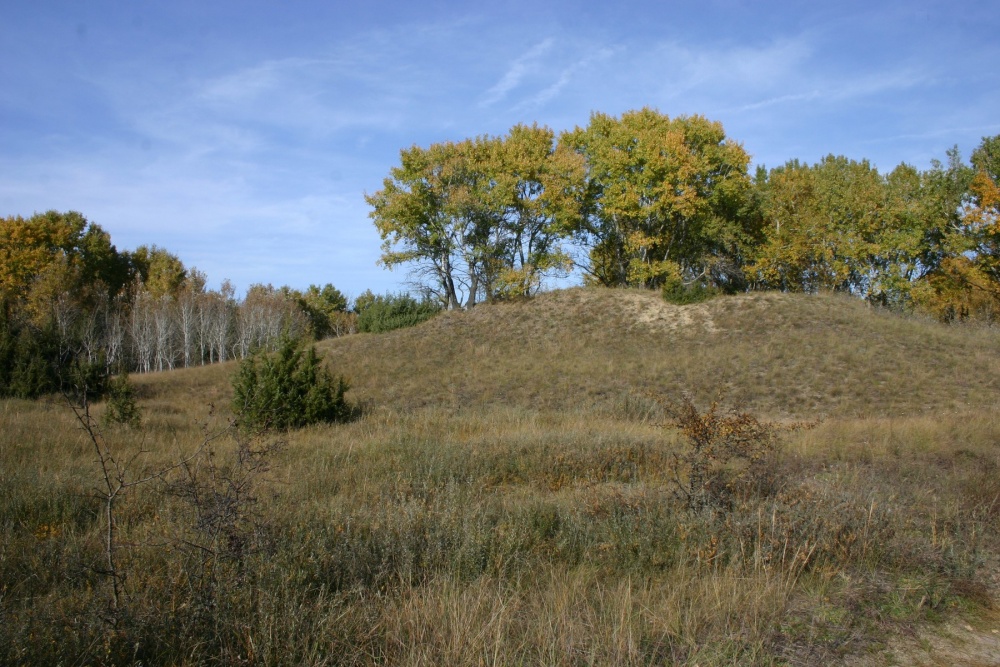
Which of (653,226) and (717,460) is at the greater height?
(653,226)

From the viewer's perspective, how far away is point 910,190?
44000 millimetres

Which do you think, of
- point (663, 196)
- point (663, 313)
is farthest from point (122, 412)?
point (663, 196)

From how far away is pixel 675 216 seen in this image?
40969 millimetres

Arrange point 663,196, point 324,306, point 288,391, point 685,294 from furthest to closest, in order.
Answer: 1. point 324,306
2. point 663,196
3. point 685,294
4. point 288,391

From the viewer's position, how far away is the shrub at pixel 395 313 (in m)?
44.1

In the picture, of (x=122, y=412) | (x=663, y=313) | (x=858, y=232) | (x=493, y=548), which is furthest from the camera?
(x=858, y=232)

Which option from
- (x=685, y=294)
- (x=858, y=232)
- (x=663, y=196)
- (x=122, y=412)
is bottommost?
(x=122, y=412)

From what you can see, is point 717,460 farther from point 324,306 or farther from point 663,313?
point 324,306

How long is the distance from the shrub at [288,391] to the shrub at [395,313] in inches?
1035

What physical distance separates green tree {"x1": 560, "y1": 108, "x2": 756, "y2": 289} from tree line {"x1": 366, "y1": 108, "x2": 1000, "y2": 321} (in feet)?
0.36

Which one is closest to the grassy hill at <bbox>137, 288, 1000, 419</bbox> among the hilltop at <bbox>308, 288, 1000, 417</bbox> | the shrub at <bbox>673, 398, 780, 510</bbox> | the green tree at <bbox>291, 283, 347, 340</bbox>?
the hilltop at <bbox>308, 288, 1000, 417</bbox>

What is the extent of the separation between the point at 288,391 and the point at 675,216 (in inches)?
1228

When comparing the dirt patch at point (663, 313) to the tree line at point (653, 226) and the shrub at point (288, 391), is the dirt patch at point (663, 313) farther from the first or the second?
the shrub at point (288, 391)

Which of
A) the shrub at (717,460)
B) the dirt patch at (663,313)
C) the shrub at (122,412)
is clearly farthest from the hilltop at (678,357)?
the shrub at (717,460)
